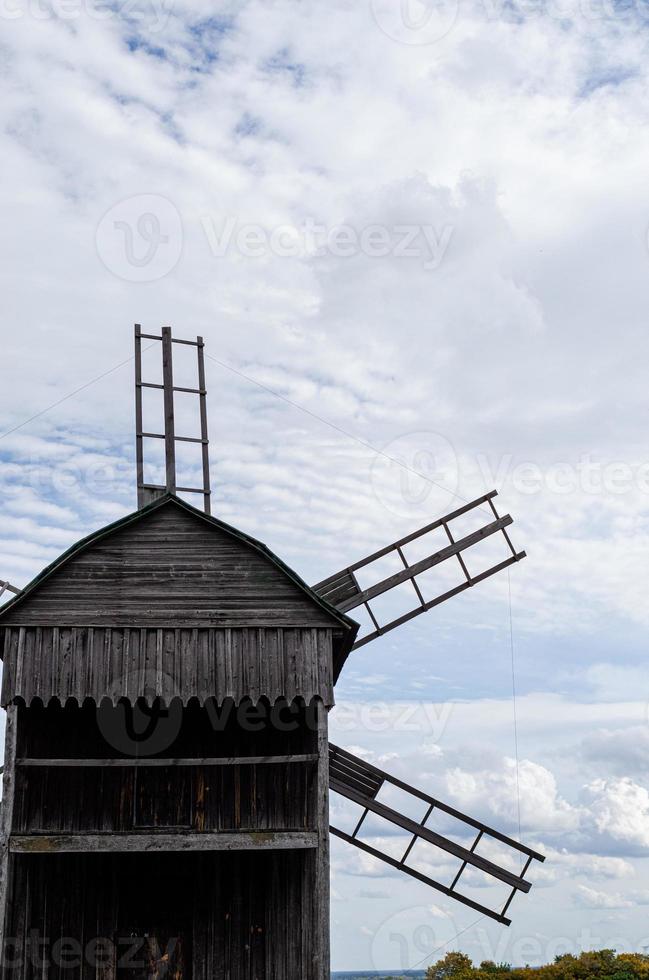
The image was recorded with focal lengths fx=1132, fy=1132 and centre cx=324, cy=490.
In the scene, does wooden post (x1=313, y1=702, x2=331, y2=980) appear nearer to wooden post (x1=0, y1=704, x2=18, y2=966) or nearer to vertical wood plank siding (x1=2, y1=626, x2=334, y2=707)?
vertical wood plank siding (x1=2, y1=626, x2=334, y2=707)

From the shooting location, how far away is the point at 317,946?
17391 millimetres

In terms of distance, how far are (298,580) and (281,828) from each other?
14.2 ft

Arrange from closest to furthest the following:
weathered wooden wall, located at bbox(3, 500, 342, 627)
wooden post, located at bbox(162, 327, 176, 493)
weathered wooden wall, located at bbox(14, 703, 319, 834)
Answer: weathered wooden wall, located at bbox(3, 500, 342, 627), weathered wooden wall, located at bbox(14, 703, 319, 834), wooden post, located at bbox(162, 327, 176, 493)

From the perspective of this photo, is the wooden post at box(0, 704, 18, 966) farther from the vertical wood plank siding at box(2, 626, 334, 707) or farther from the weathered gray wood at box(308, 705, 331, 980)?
the weathered gray wood at box(308, 705, 331, 980)

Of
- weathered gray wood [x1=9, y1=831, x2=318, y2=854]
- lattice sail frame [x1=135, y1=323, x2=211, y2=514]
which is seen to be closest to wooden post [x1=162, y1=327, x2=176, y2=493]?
lattice sail frame [x1=135, y1=323, x2=211, y2=514]

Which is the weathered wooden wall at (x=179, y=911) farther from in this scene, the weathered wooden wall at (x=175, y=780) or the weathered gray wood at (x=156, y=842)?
the weathered gray wood at (x=156, y=842)

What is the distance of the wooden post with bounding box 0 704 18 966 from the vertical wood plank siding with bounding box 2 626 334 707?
0.51 metres

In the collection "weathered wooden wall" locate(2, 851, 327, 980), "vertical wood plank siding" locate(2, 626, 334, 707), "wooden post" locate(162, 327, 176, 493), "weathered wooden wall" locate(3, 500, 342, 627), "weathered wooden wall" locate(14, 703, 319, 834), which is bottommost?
"weathered wooden wall" locate(2, 851, 327, 980)

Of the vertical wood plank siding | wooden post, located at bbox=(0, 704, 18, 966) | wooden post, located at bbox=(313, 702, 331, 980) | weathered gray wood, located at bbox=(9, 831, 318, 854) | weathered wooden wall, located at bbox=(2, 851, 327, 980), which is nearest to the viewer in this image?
wooden post, located at bbox=(0, 704, 18, 966)

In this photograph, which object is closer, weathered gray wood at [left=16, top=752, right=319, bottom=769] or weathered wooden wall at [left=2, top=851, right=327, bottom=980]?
weathered gray wood at [left=16, top=752, right=319, bottom=769]

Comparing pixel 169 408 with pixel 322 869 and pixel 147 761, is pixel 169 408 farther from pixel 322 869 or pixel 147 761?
pixel 322 869

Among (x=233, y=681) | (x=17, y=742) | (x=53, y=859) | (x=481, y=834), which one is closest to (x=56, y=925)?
(x=53, y=859)

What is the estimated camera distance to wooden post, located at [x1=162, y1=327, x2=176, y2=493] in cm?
2034

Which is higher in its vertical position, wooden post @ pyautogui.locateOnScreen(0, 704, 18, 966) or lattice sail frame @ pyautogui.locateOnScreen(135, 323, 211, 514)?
lattice sail frame @ pyautogui.locateOnScreen(135, 323, 211, 514)
